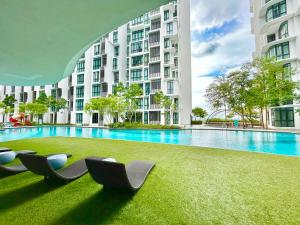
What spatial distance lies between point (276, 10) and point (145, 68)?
19.5 metres

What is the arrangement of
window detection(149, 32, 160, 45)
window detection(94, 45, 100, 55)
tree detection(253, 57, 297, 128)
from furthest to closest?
window detection(94, 45, 100, 55) → window detection(149, 32, 160, 45) → tree detection(253, 57, 297, 128)

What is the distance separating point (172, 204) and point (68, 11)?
4.43 meters

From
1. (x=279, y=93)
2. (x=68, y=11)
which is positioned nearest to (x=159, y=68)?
(x=279, y=93)

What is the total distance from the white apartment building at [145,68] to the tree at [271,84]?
1187cm

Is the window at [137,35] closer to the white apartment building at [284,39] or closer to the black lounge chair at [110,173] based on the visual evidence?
the white apartment building at [284,39]

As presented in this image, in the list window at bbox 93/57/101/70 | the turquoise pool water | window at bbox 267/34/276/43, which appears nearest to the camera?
the turquoise pool water

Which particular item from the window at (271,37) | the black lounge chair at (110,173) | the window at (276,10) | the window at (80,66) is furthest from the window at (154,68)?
the black lounge chair at (110,173)

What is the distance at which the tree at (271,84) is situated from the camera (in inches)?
561

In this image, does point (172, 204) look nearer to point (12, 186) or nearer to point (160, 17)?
point (12, 186)

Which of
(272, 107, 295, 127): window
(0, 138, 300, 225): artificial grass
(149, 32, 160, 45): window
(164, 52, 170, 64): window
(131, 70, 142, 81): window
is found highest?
(149, 32, 160, 45): window

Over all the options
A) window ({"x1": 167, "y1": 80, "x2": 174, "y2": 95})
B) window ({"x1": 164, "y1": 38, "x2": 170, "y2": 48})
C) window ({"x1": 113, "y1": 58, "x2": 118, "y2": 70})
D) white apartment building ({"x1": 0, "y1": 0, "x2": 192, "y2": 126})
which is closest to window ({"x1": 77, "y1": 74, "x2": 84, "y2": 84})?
white apartment building ({"x1": 0, "y1": 0, "x2": 192, "y2": 126})

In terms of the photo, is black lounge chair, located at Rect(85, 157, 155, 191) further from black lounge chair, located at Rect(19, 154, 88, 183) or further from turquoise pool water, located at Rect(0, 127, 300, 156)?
turquoise pool water, located at Rect(0, 127, 300, 156)

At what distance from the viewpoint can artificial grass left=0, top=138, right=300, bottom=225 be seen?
237 cm

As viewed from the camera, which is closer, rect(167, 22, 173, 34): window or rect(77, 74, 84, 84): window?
rect(167, 22, 173, 34): window
